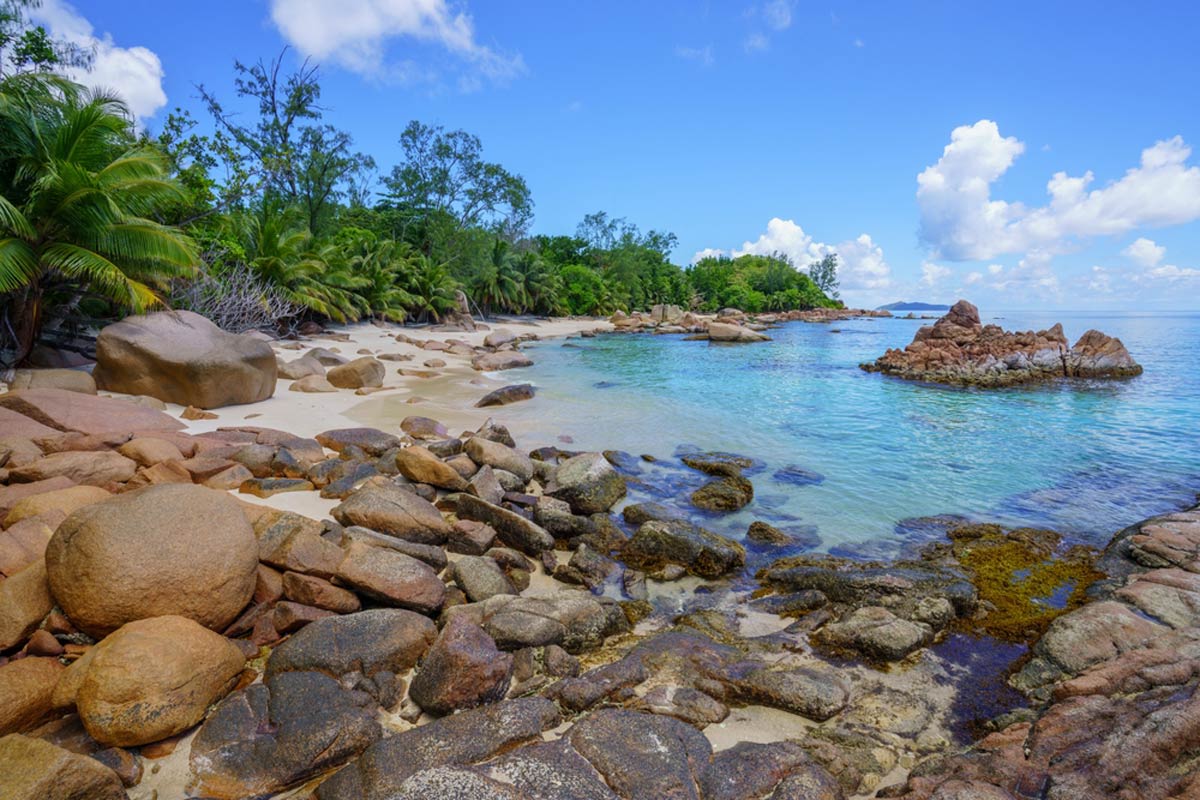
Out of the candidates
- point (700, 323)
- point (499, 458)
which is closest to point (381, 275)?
point (499, 458)

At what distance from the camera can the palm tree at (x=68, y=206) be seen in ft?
34.7

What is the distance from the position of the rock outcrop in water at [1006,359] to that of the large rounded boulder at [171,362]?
92.7 feet

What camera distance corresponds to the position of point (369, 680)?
400cm

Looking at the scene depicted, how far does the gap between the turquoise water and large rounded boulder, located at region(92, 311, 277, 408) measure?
625 cm

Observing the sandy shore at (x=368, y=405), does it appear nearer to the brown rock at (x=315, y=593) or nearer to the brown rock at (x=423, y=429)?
the brown rock at (x=423, y=429)

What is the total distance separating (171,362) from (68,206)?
344 centimetres

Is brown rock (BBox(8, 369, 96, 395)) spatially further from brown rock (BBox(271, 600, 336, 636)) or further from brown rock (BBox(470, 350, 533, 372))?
brown rock (BBox(470, 350, 533, 372))

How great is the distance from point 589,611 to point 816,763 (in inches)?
86.5

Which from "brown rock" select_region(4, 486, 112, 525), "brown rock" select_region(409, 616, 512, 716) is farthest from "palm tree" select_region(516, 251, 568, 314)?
"brown rock" select_region(409, 616, 512, 716)

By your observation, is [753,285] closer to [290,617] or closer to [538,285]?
[538,285]

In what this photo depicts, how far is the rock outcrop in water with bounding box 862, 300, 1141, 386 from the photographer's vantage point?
27422 mm

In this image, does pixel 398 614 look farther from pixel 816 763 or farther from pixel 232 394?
pixel 232 394

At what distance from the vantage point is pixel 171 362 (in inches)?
426

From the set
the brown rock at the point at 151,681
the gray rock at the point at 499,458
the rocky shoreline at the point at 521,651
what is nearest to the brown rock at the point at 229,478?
the rocky shoreline at the point at 521,651
